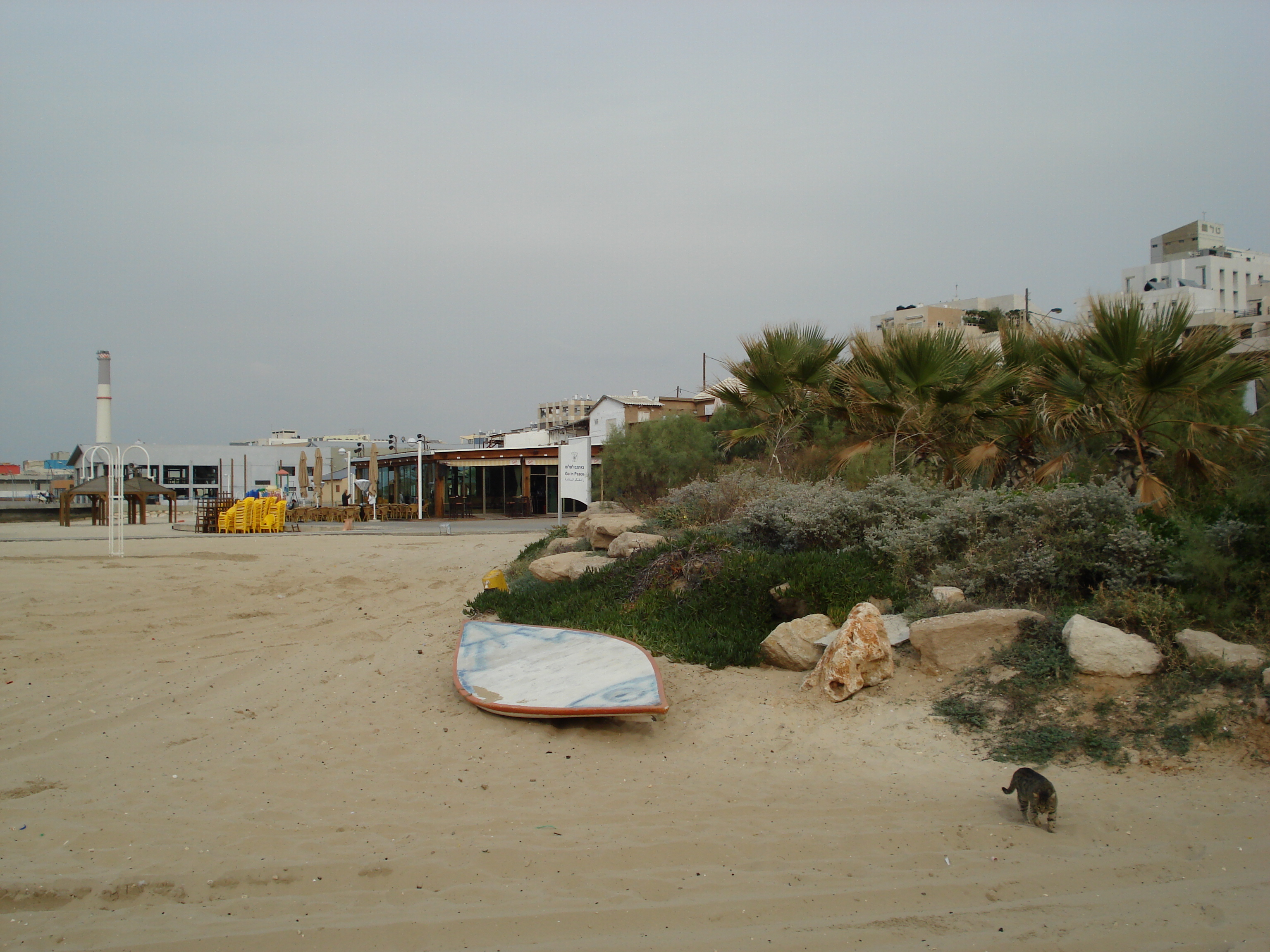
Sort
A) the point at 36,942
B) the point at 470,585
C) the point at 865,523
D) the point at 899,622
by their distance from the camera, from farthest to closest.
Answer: the point at 470,585, the point at 865,523, the point at 899,622, the point at 36,942

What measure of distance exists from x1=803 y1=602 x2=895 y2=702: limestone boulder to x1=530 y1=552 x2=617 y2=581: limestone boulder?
392cm

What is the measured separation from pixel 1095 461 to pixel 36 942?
9.92 meters

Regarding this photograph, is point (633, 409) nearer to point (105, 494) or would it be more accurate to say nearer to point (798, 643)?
point (105, 494)

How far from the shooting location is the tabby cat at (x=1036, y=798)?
3.85 m

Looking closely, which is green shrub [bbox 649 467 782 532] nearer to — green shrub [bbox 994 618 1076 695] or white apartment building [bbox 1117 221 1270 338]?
green shrub [bbox 994 618 1076 695]

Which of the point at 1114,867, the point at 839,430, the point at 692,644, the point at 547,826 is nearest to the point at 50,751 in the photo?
the point at 547,826

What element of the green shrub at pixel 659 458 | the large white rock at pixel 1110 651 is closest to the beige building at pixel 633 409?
the green shrub at pixel 659 458

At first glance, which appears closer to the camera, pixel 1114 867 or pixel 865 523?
pixel 1114 867

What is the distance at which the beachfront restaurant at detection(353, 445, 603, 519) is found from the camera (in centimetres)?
3334

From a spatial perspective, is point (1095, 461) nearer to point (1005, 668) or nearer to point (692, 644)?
point (1005, 668)

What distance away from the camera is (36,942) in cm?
309

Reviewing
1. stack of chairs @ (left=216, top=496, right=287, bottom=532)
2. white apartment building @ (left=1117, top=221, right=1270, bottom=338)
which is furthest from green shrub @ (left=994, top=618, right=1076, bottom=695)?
white apartment building @ (left=1117, top=221, right=1270, bottom=338)

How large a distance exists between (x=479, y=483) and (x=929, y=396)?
28379mm

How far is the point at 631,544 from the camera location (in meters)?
10.1
